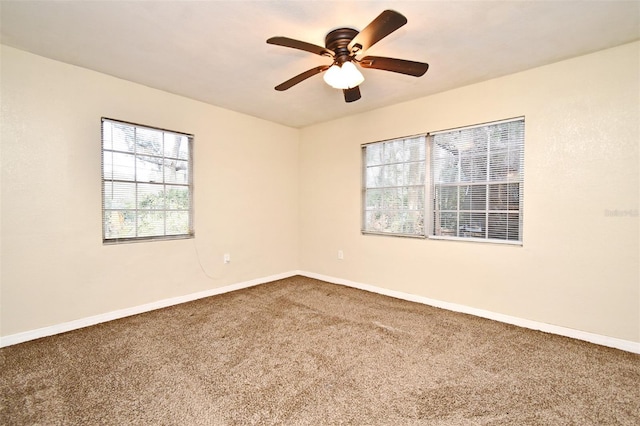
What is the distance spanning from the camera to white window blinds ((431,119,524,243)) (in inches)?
119

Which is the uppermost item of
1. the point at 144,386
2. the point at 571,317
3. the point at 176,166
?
the point at 176,166

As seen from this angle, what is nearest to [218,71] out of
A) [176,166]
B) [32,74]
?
[176,166]

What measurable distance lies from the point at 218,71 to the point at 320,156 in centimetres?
214

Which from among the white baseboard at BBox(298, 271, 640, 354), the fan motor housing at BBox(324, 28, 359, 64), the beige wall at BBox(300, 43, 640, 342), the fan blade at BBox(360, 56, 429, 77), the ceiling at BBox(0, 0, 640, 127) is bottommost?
the white baseboard at BBox(298, 271, 640, 354)

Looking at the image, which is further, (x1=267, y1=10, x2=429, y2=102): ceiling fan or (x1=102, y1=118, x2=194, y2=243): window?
(x1=102, y1=118, x2=194, y2=243): window

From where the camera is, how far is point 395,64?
2193 mm

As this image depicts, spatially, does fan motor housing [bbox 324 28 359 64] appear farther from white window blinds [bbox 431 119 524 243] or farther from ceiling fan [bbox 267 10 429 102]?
white window blinds [bbox 431 119 524 243]

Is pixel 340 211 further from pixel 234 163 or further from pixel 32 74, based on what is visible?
pixel 32 74

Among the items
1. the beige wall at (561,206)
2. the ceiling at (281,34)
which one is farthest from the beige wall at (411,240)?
the ceiling at (281,34)

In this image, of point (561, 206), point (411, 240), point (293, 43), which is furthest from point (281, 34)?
point (561, 206)

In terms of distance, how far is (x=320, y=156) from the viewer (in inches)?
187

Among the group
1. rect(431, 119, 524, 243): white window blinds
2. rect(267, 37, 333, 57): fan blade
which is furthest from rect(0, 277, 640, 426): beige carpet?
rect(267, 37, 333, 57): fan blade

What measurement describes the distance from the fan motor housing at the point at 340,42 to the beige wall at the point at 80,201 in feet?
7.35

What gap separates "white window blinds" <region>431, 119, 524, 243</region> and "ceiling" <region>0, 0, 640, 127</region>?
598 mm
